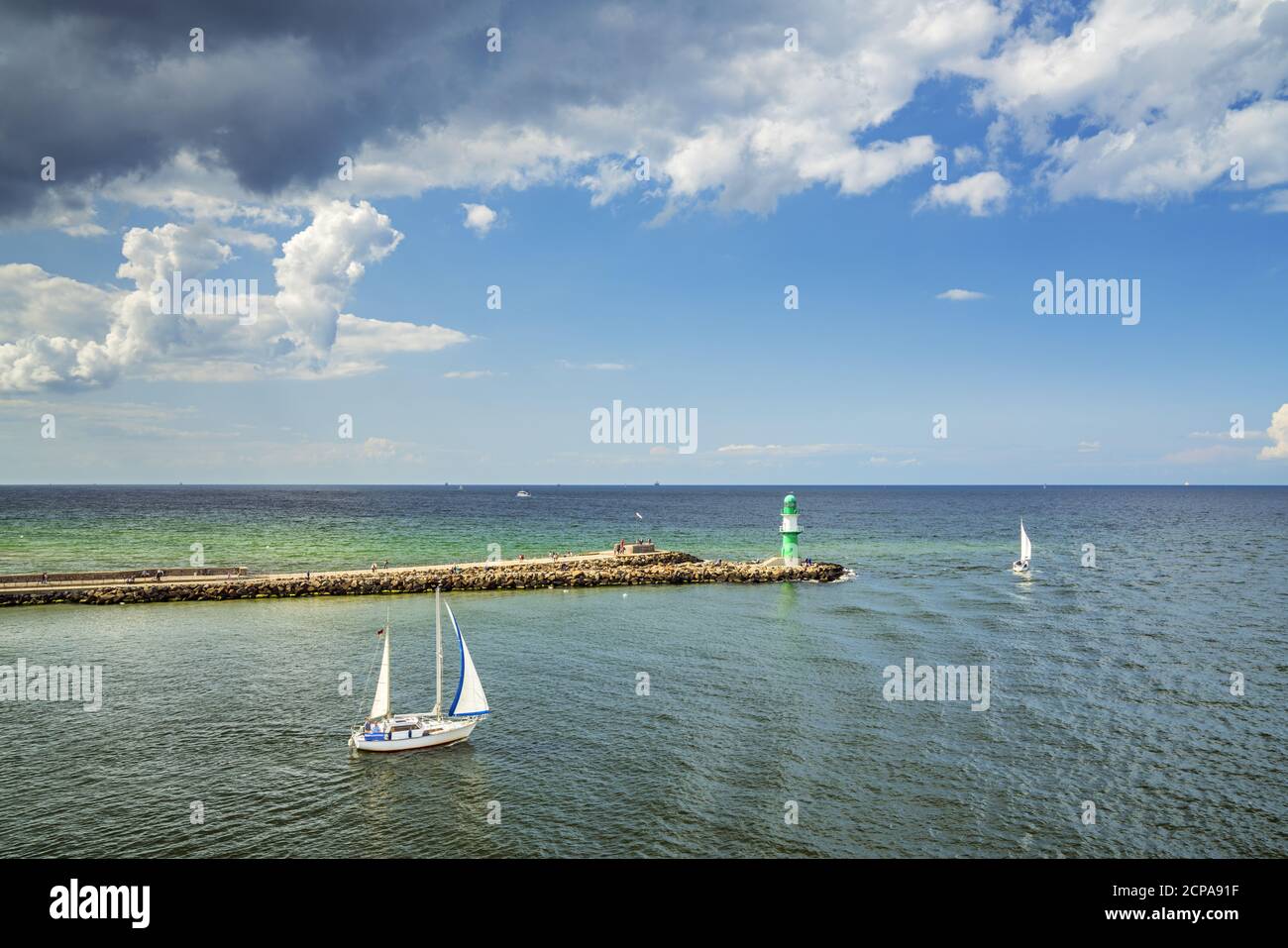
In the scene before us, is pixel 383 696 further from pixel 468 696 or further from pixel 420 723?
pixel 468 696

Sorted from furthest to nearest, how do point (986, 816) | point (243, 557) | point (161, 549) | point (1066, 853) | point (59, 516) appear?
1. point (59, 516)
2. point (161, 549)
3. point (243, 557)
4. point (986, 816)
5. point (1066, 853)

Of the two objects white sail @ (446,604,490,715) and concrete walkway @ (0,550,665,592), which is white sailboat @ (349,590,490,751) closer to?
white sail @ (446,604,490,715)

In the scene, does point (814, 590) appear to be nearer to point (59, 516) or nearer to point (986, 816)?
point (986, 816)

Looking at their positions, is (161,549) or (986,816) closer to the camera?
(986,816)

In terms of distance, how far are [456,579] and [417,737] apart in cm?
4142

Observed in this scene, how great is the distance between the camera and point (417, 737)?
30.0 m

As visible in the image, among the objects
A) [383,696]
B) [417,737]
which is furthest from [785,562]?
[417,737]

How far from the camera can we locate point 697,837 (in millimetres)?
22703

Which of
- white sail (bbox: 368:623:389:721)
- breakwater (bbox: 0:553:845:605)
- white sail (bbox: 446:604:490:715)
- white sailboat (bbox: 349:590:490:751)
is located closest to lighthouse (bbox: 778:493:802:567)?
breakwater (bbox: 0:553:845:605)

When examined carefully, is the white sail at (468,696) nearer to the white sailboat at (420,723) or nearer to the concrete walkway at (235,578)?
the white sailboat at (420,723)

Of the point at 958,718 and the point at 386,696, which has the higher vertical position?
the point at 386,696

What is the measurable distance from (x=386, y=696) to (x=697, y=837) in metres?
15.2

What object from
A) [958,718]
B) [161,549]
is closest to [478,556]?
[161,549]

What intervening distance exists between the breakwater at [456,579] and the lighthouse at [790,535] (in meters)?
1.73
